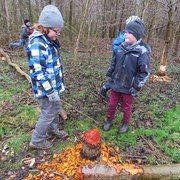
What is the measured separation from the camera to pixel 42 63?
2775 mm

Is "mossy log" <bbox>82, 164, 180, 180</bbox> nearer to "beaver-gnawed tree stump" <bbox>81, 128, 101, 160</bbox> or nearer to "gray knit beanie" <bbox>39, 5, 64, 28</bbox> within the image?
"beaver-gnawed tree stump" <bbox>81, 128, 101, 160</bbox>

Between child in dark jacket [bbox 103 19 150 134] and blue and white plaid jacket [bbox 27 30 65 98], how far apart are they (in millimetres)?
1110

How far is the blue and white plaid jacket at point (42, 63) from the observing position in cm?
274

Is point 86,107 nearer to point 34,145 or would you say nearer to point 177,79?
point 34,145

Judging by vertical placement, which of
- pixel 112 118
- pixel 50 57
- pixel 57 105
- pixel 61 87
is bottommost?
pixel 112 118

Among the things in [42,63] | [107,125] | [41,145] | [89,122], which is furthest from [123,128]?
[42,63]

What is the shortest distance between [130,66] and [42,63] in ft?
4.85

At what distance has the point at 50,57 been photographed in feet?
9.55

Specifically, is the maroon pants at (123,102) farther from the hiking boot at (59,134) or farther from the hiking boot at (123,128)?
the hiking boot at (59,134)

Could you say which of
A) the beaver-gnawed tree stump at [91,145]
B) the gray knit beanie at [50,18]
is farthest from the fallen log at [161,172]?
the gray knit beanie at [50,18]

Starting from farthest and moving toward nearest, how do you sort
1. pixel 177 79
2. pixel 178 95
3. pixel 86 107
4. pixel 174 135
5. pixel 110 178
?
pixel 177 79 < pixel 178 95 < pixel 86 107 < pixel 174 135 < pixel 110 178

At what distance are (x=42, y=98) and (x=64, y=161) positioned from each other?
3.37 feet

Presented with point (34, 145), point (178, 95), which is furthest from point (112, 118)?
point (178, 95)

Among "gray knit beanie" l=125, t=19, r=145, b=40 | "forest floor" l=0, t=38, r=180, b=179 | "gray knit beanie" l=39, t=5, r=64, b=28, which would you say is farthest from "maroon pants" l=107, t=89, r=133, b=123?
Result: "gray knit beanie" l=39, t=5, r=64, b=28
